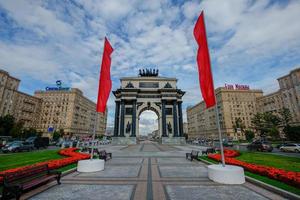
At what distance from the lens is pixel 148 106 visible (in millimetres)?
50094

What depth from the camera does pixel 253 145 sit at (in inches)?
1061

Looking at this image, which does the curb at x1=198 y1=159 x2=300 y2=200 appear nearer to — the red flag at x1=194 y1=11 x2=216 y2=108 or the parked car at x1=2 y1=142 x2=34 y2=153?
the red flag at x1=194 y1=11 x2=216 y2=108

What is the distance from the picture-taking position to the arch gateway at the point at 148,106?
44969 millimetres

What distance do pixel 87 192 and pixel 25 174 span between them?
262 centimetres

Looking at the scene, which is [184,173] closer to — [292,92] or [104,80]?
[104,80]

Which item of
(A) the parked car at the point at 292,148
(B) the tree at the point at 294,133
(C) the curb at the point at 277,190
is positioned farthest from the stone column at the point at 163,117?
(C) the curb at the point at 277,190

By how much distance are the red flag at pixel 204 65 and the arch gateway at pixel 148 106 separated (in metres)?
35.6

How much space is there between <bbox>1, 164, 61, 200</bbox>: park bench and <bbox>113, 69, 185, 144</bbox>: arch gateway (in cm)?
3640

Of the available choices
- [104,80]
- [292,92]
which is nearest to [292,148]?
[104,80]

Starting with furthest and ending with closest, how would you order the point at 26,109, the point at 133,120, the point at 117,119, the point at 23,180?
the point at 26,109, the point at 117,119, the point at 133,120, the point at 23,180

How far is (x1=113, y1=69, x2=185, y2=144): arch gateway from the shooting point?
45.0 meters

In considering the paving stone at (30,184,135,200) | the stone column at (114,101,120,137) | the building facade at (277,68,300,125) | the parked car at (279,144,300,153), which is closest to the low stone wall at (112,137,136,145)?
the stone column at (114,101,120,137)

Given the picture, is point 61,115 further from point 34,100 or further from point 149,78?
point 149,78

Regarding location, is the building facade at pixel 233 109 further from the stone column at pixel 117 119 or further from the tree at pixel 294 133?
the stone column at pixel 117 119
